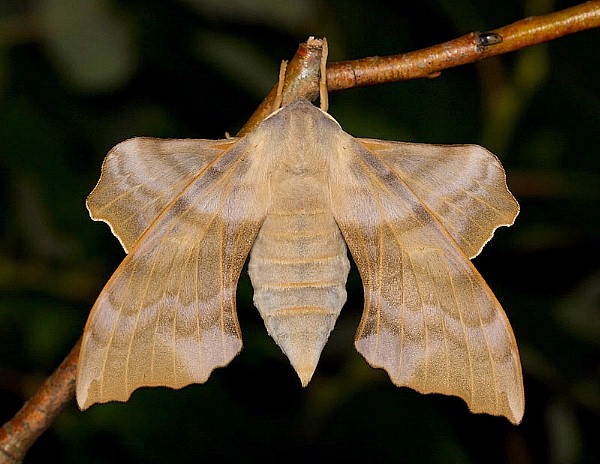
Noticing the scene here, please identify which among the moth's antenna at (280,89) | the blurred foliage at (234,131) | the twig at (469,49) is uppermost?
the twig at (469,49)

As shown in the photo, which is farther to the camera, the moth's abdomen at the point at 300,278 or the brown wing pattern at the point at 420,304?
the moth's abdomen at the point at 300,278

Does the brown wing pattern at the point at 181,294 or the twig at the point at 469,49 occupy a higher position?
the twig at the point at 469,49

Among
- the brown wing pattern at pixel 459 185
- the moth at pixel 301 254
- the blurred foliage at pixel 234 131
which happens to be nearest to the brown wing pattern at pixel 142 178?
the moth at pixel 301 254

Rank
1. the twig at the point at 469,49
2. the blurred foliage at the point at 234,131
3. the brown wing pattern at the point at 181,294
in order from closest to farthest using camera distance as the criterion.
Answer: the brown wing pattern at the point at 181,294 < the twig at the point at 469,49 < the blurred foliage at the point at 234,131

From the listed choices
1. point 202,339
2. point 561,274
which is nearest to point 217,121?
point 561,274

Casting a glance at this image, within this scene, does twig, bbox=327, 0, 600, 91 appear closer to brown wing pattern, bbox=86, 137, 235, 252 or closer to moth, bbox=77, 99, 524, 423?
moth, bbox=77, 99, 524, 423

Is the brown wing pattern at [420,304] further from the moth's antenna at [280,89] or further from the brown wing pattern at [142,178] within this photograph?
the brown wing pattern at [142,178]

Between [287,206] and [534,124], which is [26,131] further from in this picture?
[534,124]

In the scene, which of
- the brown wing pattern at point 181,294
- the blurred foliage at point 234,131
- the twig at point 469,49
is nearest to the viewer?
the brown wing pattern at point 181,294

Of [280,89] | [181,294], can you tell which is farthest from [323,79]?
[181,294]
